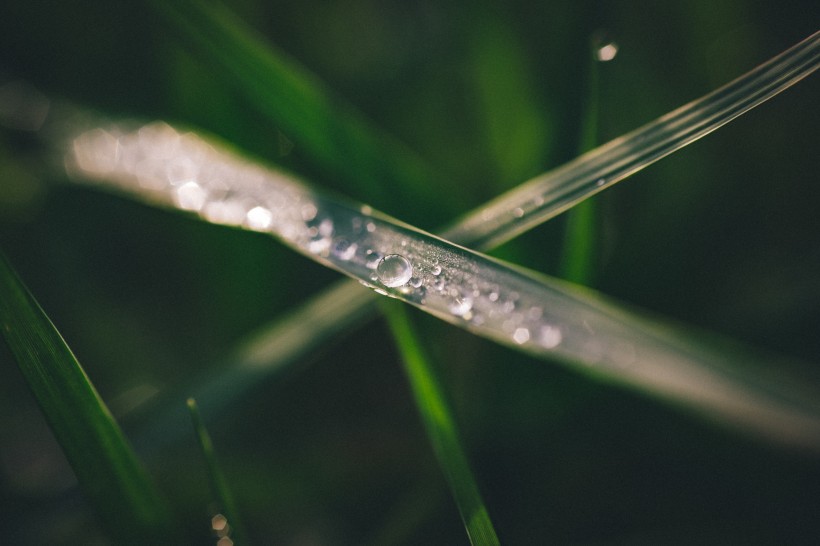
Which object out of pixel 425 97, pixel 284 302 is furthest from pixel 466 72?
pixel 284 302

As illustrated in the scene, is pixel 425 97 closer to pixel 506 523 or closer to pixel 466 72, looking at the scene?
pixel 466 72

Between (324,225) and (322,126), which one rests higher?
(322,126)

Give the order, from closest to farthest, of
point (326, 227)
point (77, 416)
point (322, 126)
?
1. point (77, 416)
2. point (326, 227)
3. point (322, 126)

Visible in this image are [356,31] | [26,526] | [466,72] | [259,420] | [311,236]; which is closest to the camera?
[311,236]

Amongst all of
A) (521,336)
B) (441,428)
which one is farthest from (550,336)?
(441,428)

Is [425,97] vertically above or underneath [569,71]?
above

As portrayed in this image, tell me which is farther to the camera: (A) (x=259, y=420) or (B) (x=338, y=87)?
(B) (x=338, y=87)

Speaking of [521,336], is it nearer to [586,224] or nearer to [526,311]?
[526,311]

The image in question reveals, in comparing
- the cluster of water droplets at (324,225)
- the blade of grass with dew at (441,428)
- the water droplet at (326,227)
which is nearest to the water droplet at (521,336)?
the cluster of water droplets at (324,225)
